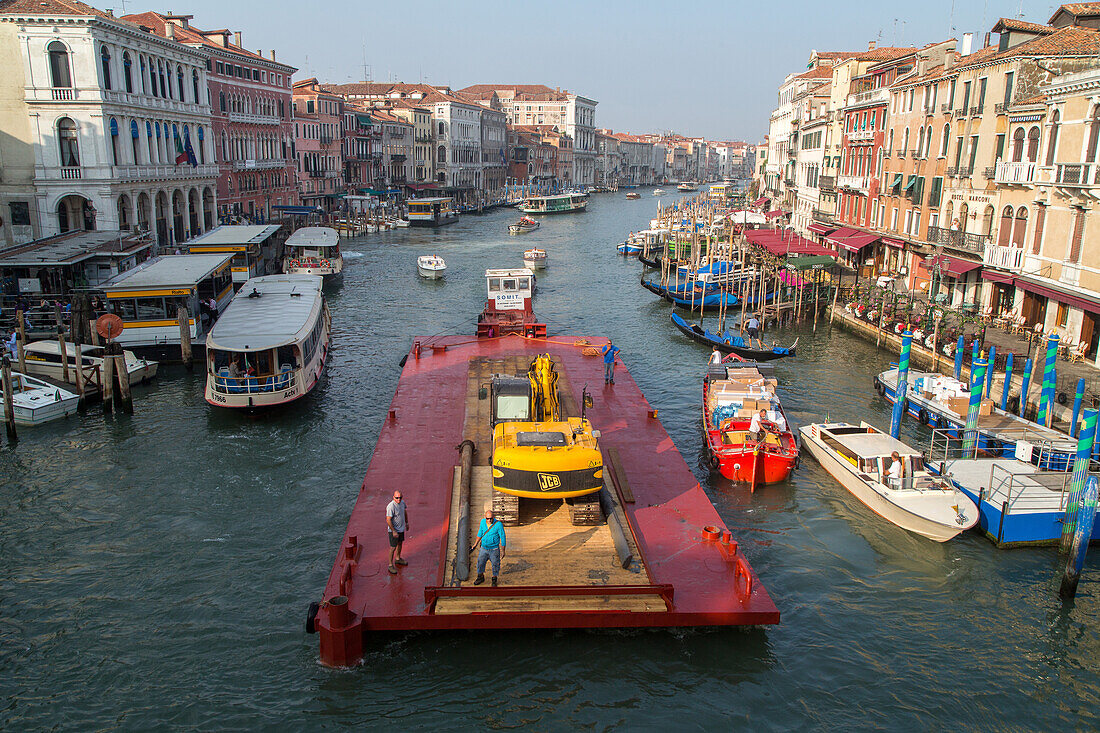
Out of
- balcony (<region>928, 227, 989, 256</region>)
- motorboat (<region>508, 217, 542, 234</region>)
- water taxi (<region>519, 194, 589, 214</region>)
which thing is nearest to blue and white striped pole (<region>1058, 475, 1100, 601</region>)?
balcony (<region>928, 227, 989, 256</region>)

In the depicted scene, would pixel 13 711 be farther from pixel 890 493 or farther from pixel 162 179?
pixel 162 179

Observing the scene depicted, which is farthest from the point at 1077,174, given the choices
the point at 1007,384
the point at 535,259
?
the point at 535,259

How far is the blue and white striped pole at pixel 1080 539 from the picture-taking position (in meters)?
14.8

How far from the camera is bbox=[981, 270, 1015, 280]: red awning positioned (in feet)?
96.9

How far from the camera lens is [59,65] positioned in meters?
40.0

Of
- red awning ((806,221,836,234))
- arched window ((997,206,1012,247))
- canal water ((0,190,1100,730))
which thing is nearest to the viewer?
canal water ((0,190,1100,730))

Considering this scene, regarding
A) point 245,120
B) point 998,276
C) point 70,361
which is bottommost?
point 70,361

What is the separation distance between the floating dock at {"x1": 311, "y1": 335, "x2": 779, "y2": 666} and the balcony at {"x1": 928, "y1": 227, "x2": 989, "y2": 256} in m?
20.5

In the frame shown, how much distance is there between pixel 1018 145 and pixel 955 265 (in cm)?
529

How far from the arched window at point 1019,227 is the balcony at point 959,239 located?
1583 mm

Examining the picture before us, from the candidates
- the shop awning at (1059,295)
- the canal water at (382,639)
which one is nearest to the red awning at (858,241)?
the shop awning at (1059,295)

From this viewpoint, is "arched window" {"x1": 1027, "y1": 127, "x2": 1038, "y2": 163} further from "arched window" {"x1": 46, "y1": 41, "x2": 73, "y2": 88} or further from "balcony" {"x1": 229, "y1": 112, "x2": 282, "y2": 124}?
"balcony" {"x1": 229, "y1": 112, "x2": 282, "y2": 124}

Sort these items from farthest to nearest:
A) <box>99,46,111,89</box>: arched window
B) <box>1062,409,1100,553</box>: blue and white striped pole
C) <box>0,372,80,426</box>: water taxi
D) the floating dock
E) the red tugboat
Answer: <box>99,46,111,89</box>: arched window → <box>0,372,80,426</box>: water taxi → the red tugboat → <box>1062,409,1100,553</box>: blue and white striped pole → the floating dock

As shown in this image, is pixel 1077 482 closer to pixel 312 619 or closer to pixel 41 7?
pixel 312 619
